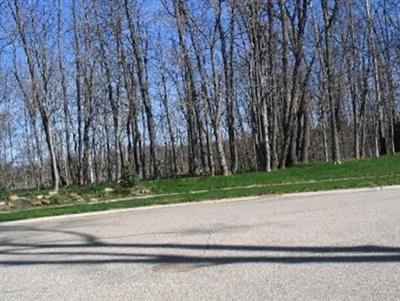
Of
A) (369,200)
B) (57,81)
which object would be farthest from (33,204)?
(57,81)

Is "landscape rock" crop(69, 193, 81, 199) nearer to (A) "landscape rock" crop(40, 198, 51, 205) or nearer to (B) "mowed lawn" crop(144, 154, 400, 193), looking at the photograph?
(A) "landscape rock" crop(40, 198, 51, 205)

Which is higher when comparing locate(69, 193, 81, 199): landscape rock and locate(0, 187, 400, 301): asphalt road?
locate(69, 193, 81, 199): landscape rock

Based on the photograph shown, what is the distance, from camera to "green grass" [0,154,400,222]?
18.3m

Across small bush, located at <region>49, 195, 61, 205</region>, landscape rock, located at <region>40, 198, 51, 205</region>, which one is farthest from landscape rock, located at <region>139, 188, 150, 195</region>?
landscape rock, located at <region>40, 198, 51, 205</region>

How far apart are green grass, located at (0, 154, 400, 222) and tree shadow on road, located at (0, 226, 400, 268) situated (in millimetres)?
7629

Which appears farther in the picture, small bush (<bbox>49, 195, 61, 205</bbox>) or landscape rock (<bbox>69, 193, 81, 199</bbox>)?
landscape rock (<bbox>69, 193, 81, 199</bbox>)

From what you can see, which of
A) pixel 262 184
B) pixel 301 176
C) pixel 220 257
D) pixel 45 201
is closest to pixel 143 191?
pixel 45 201

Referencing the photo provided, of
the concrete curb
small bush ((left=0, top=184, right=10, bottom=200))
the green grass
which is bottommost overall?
the concrete curb

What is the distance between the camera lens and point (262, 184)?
2227cm

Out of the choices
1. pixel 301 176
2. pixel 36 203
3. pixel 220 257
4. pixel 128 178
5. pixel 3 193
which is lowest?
pixel 220 257

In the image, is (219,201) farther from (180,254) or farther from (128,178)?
(180,254)

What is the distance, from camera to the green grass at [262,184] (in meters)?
18.3

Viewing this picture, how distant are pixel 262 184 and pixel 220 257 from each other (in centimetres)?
1474

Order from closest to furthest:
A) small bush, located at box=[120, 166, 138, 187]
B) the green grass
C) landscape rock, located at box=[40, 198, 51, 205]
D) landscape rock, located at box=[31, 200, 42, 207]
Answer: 1. the green grass
2. landscape rock, located at box=[31, 200, 42, 207]
3. landscape rock, located at box=[40, 198, 51, 205]
4. small bush, located at box=[120, 166, 138, 187]
